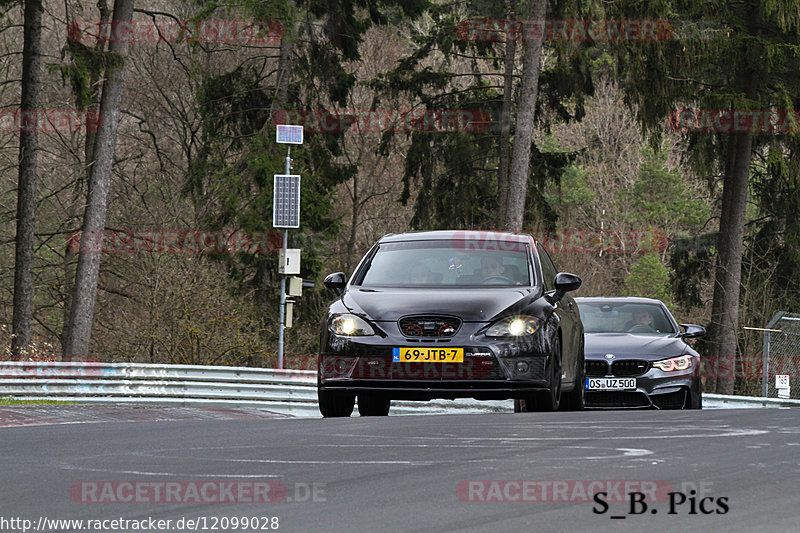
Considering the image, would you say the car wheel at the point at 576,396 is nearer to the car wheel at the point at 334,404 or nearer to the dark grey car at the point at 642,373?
the dark grey car at the point at 642,373

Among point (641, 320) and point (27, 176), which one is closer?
point (641, 320)

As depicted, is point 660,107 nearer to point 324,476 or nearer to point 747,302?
point 747,302

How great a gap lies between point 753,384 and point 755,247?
19.0ft

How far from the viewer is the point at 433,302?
476 inches

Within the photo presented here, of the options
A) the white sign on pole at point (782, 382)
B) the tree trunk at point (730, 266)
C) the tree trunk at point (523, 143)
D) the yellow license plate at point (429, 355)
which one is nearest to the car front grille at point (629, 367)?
the yellow license plate at point (429, 355)

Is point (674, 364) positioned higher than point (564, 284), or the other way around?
point (564, 284)

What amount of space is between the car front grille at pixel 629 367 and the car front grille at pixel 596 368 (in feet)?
0.30

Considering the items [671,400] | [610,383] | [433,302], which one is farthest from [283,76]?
[433,302]

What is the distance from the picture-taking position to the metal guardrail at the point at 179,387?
19.9 m

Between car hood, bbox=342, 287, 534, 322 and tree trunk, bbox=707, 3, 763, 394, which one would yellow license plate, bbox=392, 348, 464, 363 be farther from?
tree trunk, bbox=707, 3, 763, 394

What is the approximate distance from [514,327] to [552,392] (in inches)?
34.3

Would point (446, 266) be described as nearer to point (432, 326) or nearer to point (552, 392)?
point (432, 326)

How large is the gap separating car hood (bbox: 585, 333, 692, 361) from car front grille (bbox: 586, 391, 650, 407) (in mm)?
426

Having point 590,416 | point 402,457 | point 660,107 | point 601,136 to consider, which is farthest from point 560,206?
point 402,457
